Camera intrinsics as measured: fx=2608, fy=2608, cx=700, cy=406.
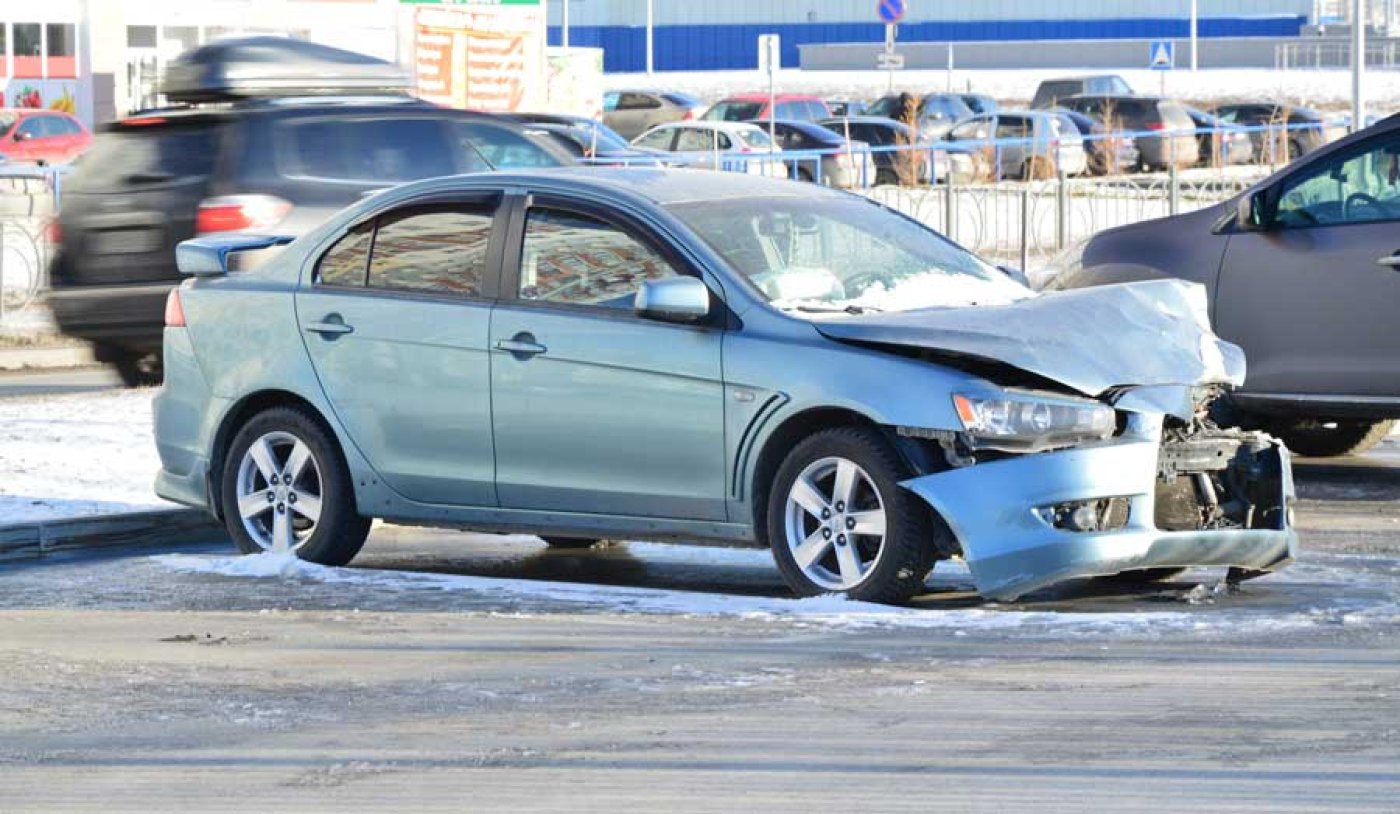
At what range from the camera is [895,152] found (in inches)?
1551

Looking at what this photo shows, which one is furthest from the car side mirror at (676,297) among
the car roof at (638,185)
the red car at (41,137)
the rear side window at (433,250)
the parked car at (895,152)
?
the red car at (41,137)

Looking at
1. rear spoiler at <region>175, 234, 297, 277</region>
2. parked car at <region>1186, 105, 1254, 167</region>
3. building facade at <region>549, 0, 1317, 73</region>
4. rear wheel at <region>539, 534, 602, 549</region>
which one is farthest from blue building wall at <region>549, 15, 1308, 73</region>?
rear wheel at <region>539, 534, 602, 549</region>

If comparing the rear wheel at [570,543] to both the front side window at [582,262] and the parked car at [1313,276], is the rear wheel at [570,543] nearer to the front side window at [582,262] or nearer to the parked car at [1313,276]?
the front side window at [582,262]

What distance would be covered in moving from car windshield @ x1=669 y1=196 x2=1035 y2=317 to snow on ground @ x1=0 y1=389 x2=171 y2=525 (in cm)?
348

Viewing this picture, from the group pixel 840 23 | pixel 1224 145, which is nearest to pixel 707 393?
pixel 1224 145

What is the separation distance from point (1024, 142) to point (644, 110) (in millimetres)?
19403

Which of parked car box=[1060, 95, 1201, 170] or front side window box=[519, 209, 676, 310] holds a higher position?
parked car box=[1060, 95, 1201, 170]

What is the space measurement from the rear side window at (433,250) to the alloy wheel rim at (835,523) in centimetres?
166

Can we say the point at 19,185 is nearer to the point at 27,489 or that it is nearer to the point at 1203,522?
the point at 27,489

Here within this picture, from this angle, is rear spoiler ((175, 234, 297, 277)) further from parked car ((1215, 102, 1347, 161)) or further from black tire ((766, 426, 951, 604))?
parked car ((1215, 102, 1347, 161))

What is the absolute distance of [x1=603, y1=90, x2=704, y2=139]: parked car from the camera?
5483 centimetres

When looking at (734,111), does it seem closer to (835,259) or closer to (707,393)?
(835,259)

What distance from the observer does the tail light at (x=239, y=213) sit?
1465cm

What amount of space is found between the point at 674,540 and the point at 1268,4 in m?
99.4
